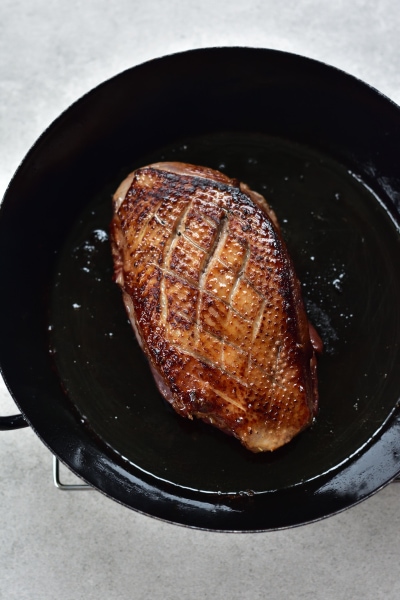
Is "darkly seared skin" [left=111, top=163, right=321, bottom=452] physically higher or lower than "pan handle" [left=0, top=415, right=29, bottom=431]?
higher

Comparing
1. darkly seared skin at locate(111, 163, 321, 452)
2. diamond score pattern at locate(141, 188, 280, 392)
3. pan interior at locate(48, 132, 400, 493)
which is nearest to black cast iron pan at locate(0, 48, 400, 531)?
pan interior at locate(48, 132, 400, 493)

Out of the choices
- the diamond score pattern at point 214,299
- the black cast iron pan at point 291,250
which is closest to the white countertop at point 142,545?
the black cast iron pan at point 291,250

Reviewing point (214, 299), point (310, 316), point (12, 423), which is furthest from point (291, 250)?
point (12, 423)

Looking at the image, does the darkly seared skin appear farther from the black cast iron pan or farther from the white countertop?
the white countertop

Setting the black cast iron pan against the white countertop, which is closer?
the black cast iron pan

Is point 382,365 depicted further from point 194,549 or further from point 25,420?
point 25,420

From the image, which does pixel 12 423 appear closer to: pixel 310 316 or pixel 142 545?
pixel 142 545

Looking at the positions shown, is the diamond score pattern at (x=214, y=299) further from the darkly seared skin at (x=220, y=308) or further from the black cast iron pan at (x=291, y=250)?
the black cast iron pan at (x=291, y=250)
